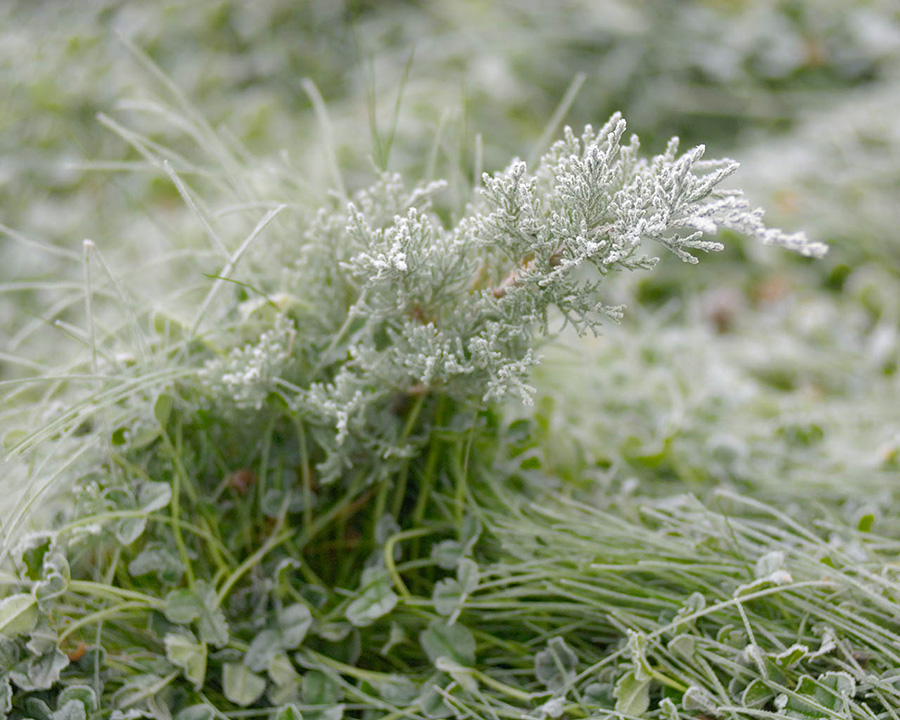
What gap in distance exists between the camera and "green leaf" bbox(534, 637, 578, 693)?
33.9 inches

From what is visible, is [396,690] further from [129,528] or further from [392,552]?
[129,528]

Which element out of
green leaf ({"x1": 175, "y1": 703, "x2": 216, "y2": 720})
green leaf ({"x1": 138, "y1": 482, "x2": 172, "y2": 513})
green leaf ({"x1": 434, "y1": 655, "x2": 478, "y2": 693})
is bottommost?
green leaf ({"x1": 175, "y1": 703, "x2": 216, "y2": 720})

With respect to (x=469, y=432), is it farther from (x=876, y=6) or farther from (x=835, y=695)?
(x=876, y=6)

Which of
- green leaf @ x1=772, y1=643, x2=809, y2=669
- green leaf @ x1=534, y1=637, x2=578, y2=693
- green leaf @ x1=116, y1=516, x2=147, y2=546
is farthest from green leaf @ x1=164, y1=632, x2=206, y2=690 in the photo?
green leaf @ x1=772, y1=643, x2=809, y2=669

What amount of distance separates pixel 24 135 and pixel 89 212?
319 mm

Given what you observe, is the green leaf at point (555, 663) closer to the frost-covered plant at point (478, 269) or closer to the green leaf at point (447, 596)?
the green leaf at point (447, 596)

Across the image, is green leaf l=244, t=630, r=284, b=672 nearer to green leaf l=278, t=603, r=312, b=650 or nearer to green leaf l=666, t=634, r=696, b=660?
green leaf l=278, t=603, r=312, b=650

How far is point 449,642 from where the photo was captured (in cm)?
88

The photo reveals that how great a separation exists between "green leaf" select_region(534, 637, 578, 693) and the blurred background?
0.27 metres

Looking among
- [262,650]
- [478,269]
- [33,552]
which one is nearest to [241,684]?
[262,650]

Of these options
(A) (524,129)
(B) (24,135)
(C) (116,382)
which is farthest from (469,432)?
(B) (24,135)

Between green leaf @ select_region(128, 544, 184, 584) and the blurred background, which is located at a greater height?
the blurred background

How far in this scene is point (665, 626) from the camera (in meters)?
0.82

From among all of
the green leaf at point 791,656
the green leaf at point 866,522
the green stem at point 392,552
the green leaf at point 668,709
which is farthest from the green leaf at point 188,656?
the green leaf at point 866,522
